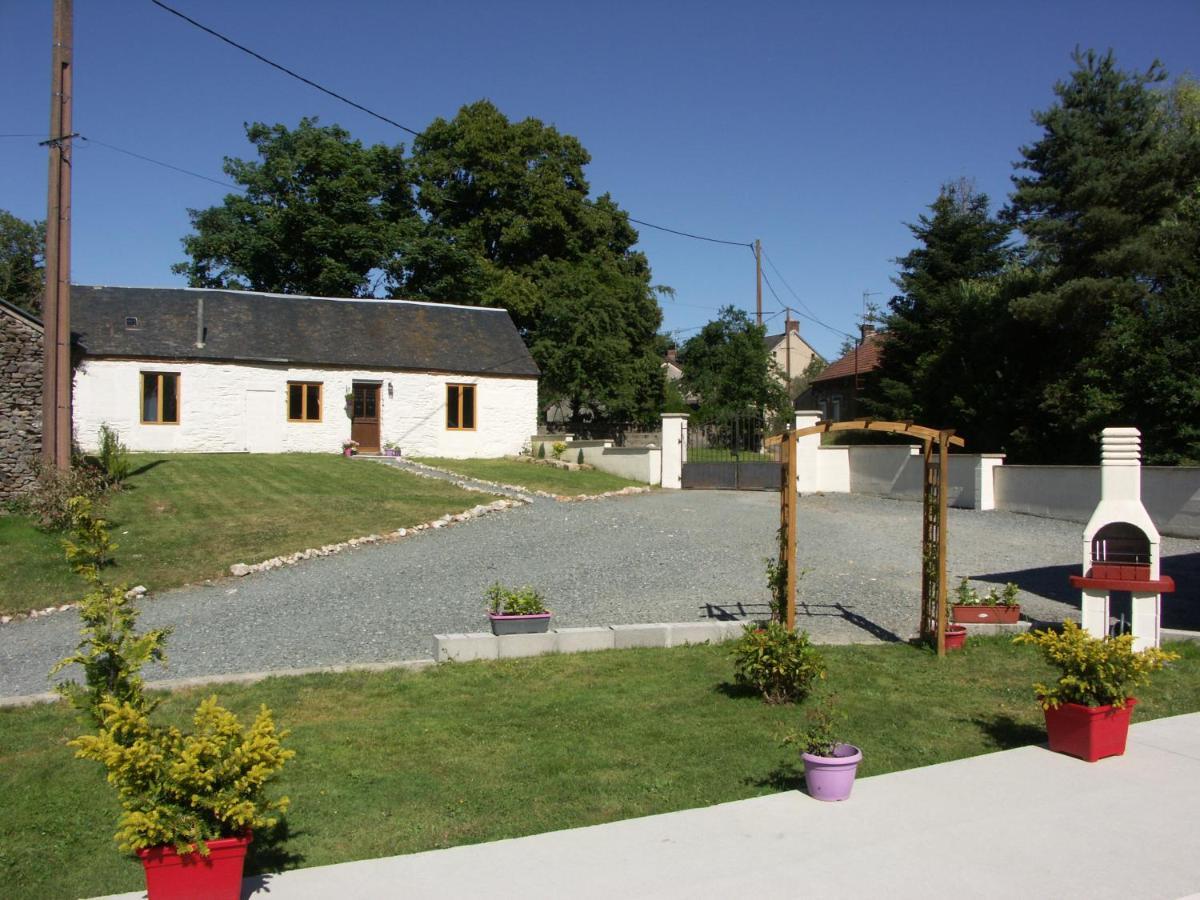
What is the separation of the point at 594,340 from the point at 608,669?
2531 centimetres

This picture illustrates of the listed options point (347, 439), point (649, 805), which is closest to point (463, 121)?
point (347, 439)

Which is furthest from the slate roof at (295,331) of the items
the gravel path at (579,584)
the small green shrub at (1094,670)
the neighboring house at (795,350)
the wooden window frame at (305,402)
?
the neighboring house at (795,350)

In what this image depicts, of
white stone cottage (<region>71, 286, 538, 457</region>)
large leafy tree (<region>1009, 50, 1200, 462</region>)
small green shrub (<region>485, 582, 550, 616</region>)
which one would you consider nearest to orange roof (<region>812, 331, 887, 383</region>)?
large leafy tree (<region>1009, 50, 1200, 462</region>)

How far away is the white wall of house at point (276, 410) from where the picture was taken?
26.9 metres

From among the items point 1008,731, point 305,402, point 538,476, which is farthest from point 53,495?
point 1008,731

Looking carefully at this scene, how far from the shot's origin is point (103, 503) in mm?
17547

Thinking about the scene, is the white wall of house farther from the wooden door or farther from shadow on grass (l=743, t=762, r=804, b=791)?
shadow on grass (l=743, t=762, r=804, b=791)

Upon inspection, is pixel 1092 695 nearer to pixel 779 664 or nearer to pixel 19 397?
pixel 779 664

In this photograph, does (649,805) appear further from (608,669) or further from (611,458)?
(611,458)

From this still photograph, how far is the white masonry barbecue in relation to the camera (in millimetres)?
8484

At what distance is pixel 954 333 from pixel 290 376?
849 inches

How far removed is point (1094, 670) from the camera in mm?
5984

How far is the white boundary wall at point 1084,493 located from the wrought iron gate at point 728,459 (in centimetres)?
614

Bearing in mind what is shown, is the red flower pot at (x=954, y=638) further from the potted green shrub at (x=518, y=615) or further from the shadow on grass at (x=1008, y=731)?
the potted green shrub at (x=518, y=615)
